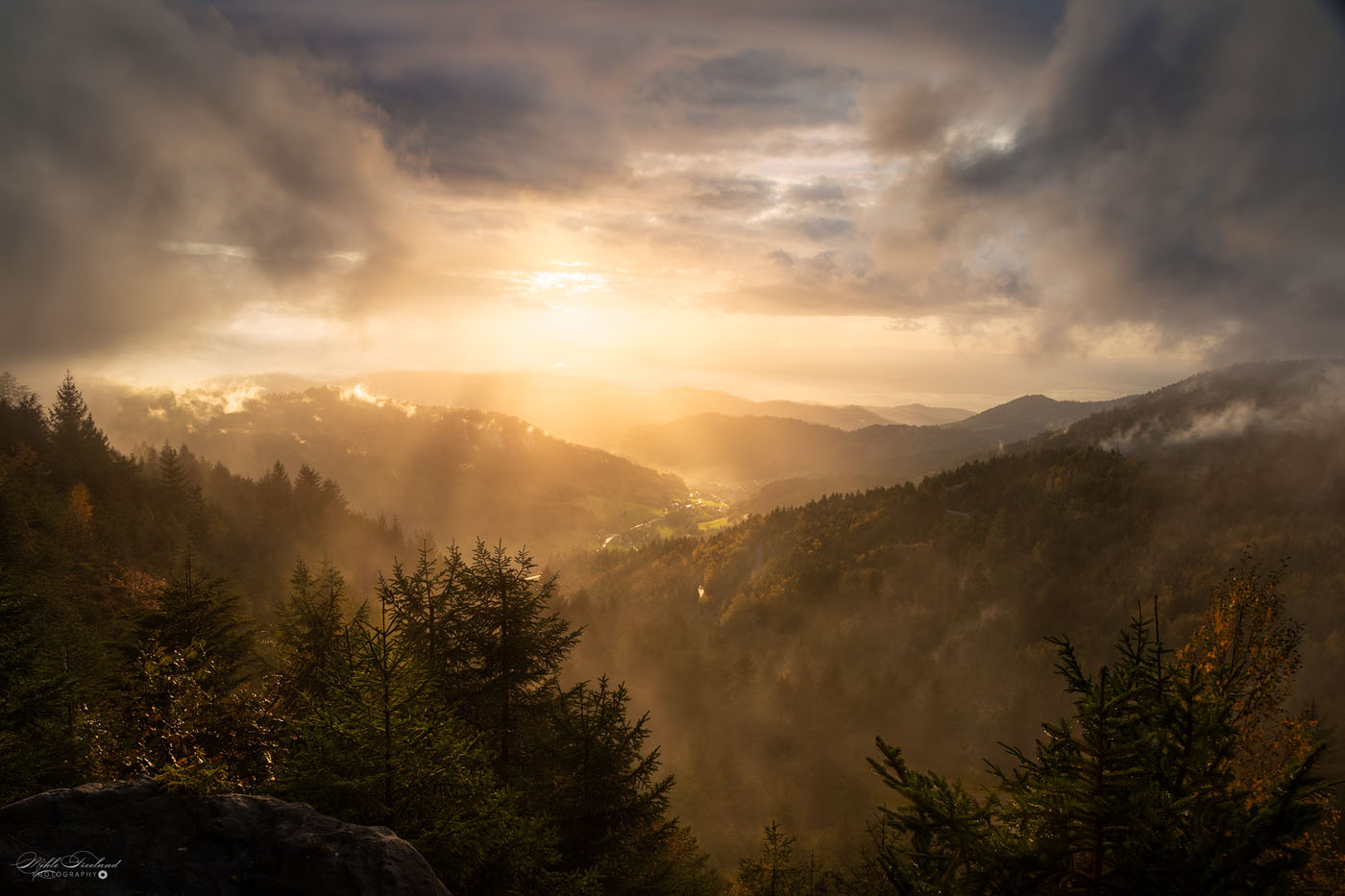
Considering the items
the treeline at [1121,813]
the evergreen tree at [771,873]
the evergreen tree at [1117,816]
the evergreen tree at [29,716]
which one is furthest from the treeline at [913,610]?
the evergreen tree at [29,716]

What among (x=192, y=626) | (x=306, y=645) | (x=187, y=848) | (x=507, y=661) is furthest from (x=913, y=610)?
(x=187, y=848)

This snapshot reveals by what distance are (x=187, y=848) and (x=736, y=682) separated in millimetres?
79358

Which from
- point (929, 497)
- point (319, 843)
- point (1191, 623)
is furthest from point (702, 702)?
point (929, 497)

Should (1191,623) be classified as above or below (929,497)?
below

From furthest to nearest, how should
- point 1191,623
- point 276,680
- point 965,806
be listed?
point 1191,623, point 276,680, point 965,806

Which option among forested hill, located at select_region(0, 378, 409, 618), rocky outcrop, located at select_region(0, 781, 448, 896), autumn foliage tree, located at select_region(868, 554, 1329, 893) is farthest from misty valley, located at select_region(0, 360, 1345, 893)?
Answer: rocky outcrop, located at select_region(0, 781, 448, 896)

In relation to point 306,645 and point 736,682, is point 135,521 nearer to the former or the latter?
point 306,645

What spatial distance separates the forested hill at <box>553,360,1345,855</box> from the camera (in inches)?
3002

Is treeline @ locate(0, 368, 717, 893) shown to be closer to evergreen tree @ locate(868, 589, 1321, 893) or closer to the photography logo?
the photography logo

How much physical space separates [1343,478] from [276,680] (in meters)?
279

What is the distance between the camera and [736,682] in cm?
8262

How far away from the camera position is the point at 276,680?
24906 millimetres

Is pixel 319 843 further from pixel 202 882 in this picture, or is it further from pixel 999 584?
pixel 999 584

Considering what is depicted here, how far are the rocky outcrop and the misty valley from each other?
2.39 feet
